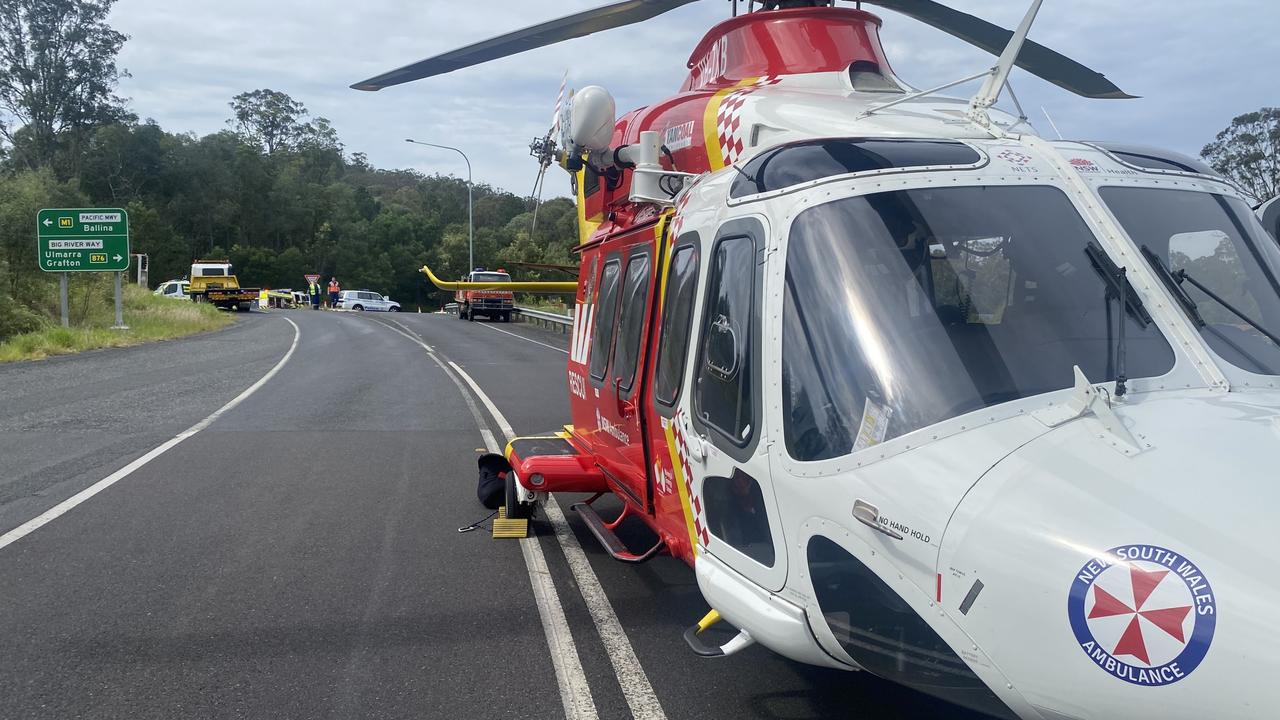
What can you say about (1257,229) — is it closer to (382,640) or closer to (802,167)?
(802,167)

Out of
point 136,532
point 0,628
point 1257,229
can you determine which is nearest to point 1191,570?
point 1257,229

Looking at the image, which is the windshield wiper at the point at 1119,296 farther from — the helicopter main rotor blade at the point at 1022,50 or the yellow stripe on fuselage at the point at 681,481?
the helicopter main rotor blade at the point at 1022,50

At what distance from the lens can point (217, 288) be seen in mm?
48812

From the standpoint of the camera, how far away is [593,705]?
3.96 metres

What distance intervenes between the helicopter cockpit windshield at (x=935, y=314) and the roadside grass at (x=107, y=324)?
2152cm

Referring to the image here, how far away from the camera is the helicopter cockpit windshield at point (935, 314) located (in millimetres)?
2969

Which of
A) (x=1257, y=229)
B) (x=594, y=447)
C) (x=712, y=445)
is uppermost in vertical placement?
(x=1257, y=229)

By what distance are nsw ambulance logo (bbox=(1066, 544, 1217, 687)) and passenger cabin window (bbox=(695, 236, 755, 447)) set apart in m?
1.50

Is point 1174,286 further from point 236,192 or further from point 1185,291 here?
point 236,192

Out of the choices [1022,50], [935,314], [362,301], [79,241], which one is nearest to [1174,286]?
[935,314]

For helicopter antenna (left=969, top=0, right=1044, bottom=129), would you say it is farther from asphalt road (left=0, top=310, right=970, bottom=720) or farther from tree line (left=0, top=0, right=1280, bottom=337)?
tree line (left=0, top=0, right=1280, bottom=337)

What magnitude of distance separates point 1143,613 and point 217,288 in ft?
171

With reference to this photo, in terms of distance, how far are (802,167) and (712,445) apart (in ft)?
3.81

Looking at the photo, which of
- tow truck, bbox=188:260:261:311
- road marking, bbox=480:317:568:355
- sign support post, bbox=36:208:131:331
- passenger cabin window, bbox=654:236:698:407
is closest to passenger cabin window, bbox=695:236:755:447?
passenger cabin window, bbox=654:236:698:407
